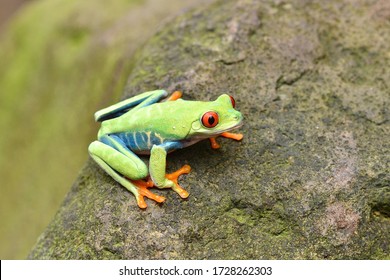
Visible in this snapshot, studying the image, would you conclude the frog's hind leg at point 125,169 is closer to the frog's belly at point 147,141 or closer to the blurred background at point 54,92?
the frog's belly at point 147,141

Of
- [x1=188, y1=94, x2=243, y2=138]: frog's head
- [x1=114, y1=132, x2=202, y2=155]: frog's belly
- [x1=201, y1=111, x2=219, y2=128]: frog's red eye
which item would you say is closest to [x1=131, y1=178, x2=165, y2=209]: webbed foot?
[x1=114, y1=132, x2=202, y2=155]: frog's belly

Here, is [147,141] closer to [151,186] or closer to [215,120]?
[151,186]

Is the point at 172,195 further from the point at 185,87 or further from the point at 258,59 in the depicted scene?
the point at 258,59

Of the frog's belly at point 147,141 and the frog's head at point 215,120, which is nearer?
the frog's head at point 215,120

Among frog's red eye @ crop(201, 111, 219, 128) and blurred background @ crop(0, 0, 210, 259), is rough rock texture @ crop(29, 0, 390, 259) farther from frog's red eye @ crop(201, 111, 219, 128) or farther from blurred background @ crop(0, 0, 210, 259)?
blurred background @ crop(0, 0, 210, 259)

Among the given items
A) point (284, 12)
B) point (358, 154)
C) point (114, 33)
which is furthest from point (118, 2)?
point (358, 154)

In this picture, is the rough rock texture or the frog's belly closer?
the rough rock texture

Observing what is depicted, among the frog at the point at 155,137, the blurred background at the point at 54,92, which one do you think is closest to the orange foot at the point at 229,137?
the frog at the point at 155,137

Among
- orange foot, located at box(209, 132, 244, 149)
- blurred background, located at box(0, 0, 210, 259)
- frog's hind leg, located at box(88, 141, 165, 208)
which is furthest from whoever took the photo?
blurred background, located at box(0, 0, 210, 259)
